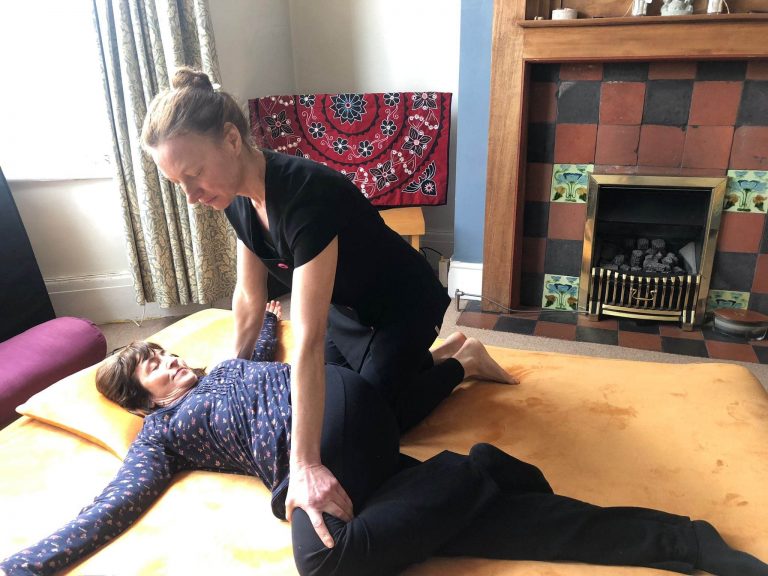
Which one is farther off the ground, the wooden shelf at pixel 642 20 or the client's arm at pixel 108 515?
the wooden shelf at pixel 642 20

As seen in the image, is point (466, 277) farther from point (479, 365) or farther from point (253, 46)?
point (253, 46)

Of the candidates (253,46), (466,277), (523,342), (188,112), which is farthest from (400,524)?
(253,46)

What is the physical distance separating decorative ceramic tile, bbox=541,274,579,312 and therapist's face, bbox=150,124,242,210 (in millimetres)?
2052

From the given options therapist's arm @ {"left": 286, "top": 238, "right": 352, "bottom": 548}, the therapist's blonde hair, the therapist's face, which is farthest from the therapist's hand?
the therapist's blonde hair

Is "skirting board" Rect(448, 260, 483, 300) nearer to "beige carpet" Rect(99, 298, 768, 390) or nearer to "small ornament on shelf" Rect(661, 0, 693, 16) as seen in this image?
"beige carpet" Rect(99, 298, 768, 390)

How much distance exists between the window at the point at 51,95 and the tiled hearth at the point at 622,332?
1874 mm

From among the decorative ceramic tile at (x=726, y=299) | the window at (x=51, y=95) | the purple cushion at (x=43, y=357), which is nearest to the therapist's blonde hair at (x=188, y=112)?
the purple cushion at (x=43, y=357)

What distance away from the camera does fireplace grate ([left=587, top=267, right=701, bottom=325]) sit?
2.59 m

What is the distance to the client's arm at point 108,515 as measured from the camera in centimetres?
106

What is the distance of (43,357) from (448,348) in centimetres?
127

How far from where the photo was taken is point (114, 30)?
238 cm

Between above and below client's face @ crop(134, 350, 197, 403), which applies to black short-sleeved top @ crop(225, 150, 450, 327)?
above

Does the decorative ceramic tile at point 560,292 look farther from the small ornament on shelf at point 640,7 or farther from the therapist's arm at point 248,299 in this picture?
the therapist's arm at point 248,299

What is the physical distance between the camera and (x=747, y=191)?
247 centimetres
